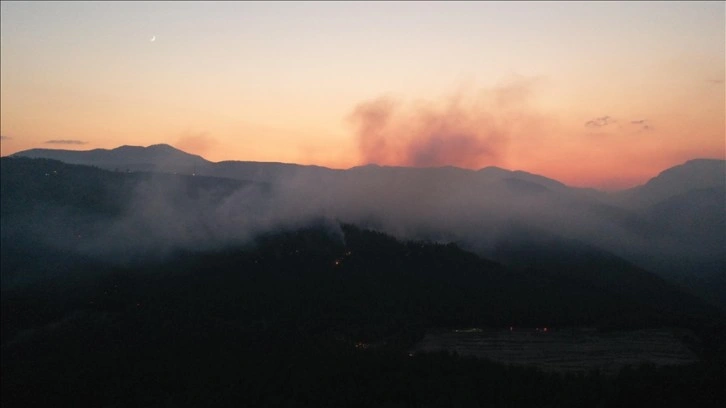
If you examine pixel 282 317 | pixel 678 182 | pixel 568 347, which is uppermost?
pixel 678 182

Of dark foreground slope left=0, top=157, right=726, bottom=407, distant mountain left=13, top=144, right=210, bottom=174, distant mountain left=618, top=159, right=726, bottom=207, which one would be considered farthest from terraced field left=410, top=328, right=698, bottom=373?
distant mountain left=13, top=144, right=210, bottom=174

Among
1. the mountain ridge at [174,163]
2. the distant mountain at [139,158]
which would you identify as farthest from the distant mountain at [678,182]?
the distant mountain at [139,158]

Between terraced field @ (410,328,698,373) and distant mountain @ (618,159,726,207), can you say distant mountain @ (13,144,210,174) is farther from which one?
distant mountain @ (618,159,726,207)

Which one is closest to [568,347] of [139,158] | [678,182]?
[678,182]

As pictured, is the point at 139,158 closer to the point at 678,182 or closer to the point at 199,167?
the point at 199,167

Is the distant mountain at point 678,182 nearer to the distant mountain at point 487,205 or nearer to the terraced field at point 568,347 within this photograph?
the distant mountain at point 487,205

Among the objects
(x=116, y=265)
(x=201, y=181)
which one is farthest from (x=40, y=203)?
(x=201, y=181)

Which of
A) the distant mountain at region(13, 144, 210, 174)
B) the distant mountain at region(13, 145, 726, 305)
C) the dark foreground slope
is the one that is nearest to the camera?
the dark foreground slope

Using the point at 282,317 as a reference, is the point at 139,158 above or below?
above
